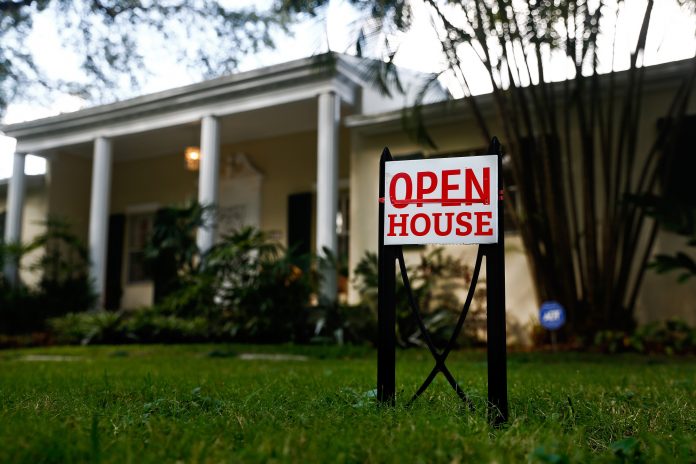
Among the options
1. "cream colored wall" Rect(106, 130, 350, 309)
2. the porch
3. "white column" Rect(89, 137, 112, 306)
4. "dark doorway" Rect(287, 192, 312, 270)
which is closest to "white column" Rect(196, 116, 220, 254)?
the porch

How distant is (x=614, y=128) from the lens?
30.8ft

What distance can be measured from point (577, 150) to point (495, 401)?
7.88 m

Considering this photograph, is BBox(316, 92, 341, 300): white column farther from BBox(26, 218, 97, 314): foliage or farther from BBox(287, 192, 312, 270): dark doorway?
BBox(26, 218, 97, 314): foliage

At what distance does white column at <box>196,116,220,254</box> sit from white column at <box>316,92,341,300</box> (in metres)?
2.16

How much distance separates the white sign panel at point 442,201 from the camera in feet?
8.13

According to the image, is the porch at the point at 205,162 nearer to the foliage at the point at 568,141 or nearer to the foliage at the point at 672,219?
the foliage at the point at 568,141

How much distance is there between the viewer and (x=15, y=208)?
14289mm

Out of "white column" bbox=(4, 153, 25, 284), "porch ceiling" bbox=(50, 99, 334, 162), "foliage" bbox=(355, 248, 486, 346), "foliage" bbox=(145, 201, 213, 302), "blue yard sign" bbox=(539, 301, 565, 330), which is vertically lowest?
"blue yard sign" bbox=(539, 301, 565, 330)

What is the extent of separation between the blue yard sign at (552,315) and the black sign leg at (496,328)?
5.54 metres

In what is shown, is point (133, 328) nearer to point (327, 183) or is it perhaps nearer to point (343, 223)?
point (327, 183)

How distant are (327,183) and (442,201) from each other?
26.8 feet

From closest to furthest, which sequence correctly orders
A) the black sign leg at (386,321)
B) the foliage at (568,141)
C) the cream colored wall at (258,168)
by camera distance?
the black sign leg at (386,321) < the foliage at (568,141) < the cream colored wall at (258,168)

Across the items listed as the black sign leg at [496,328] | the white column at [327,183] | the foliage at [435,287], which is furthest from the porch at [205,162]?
the black sign leg at [496,328]

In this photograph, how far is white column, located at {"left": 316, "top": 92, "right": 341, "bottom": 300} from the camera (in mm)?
10406
